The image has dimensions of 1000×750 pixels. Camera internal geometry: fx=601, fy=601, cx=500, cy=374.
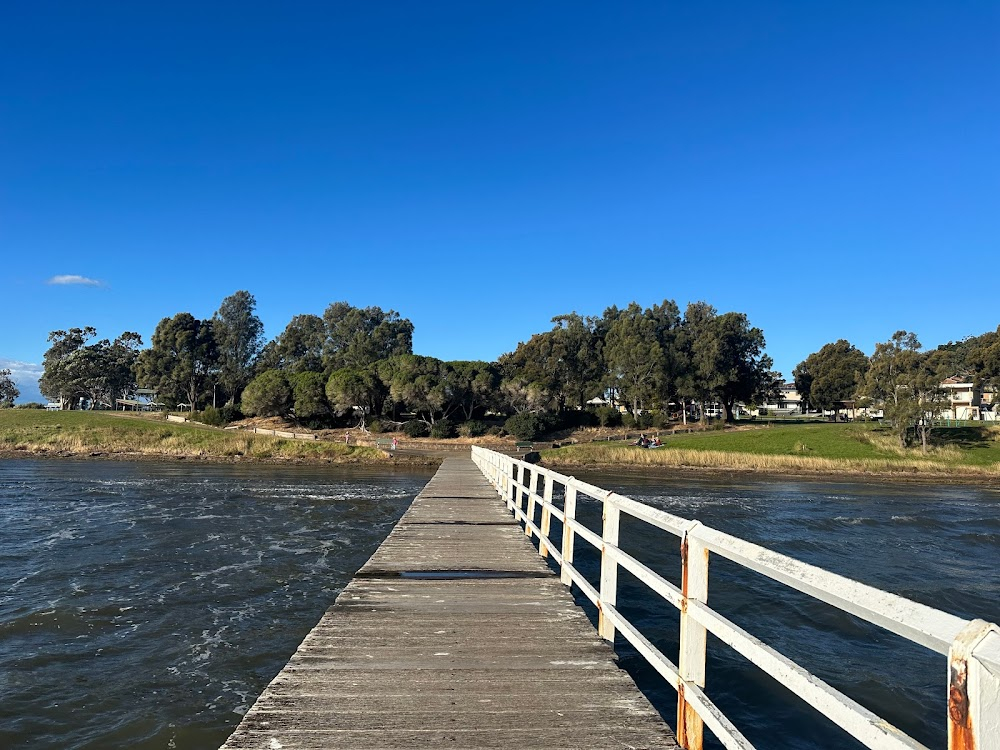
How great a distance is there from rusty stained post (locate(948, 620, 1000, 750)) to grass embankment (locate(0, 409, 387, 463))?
40.6 m

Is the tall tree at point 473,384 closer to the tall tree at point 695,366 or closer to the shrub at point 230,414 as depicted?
the tall tree at point 695,366

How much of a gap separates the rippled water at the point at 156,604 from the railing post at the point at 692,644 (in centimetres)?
412

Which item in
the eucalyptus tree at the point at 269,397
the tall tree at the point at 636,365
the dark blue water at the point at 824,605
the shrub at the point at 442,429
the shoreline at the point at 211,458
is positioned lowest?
the shoreline at the point at 211,458

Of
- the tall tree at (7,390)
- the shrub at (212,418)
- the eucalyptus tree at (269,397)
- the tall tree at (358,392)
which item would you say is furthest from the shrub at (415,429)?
Result: the tall tree at (7,390)

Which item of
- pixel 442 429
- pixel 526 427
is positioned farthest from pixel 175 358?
pixel 526 427

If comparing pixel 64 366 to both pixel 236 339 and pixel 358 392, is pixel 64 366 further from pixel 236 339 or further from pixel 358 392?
pixel 358 392

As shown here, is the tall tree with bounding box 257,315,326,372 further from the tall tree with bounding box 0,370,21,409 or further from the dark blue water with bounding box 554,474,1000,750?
the dark blue water with bounding box 554,474,1000,750

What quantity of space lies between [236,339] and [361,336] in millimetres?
16848

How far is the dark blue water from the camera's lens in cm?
614

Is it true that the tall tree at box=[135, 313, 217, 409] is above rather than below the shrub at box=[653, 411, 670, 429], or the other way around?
above

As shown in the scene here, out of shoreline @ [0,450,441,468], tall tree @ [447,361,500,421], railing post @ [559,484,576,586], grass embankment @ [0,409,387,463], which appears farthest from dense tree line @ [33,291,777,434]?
railing post @ [559,484,576,586]

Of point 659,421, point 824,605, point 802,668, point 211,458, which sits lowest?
point 211,458

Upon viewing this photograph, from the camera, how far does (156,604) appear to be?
29.3 ft

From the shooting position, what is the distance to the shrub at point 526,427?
50491 millimetres
